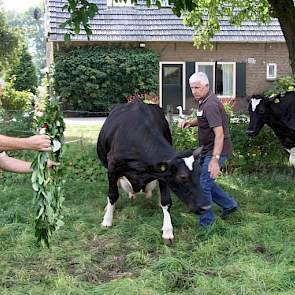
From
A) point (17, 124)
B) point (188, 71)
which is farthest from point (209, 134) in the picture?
point (188, 71)

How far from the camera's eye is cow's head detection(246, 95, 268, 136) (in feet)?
29.5

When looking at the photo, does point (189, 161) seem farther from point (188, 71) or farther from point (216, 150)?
point (188, 71)

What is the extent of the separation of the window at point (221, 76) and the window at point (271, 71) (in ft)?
5.31

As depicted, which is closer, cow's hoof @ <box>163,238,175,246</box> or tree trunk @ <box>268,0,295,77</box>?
cow's hoof @ <box>163,238,175,246</box>

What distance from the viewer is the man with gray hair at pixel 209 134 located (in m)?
6.31

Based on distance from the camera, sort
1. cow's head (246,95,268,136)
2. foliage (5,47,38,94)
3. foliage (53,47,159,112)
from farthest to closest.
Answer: foliage (5,47,38,94) → foliage (53,47,159,112) → cow's head (246,95,268,136)

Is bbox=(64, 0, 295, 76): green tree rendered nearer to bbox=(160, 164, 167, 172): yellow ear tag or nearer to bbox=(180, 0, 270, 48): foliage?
bbox=(180, 0, 270, 48): foliage

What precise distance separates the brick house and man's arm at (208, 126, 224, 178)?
57.2 feet

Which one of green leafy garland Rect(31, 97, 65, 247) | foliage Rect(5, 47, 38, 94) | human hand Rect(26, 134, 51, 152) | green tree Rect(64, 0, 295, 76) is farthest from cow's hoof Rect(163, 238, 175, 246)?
foliage Rect(5, 47, 38, 94)

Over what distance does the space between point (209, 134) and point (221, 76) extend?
18172mm

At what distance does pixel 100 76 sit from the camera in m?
21.8

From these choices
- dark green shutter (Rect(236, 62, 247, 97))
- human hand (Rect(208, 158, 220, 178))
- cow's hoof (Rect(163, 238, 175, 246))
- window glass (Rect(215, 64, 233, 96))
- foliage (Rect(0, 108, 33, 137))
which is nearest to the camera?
cow's hoof (Rect(163, 238, 175, 246))

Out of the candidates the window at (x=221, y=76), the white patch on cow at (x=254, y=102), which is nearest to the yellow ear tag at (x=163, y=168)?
the white patch on cow at (x=254, y=102)

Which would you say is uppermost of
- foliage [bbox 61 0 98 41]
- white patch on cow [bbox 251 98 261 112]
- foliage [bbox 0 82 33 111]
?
foliage [bbox 61 0 98 41]
